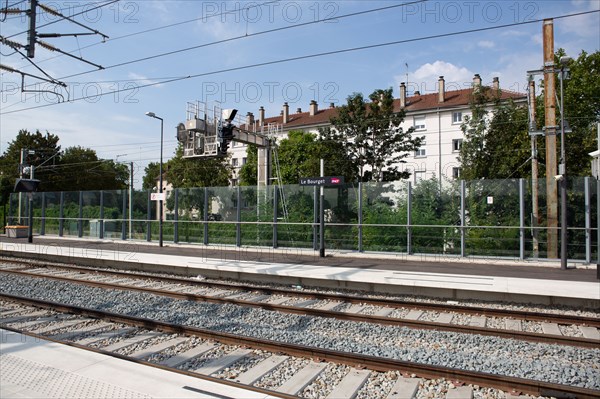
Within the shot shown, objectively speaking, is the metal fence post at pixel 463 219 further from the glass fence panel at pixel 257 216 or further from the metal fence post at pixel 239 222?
the metal fence post at pixel 239 222

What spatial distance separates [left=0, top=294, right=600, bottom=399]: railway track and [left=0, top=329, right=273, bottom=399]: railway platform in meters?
0.30

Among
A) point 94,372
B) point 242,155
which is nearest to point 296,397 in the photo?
point 94,372

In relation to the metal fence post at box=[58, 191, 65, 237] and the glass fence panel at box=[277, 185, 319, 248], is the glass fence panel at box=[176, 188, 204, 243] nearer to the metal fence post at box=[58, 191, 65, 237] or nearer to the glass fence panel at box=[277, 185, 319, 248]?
the glass fence panel at box=[277, 185, 319, 248]

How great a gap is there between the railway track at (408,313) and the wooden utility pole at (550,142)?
24.6 ft

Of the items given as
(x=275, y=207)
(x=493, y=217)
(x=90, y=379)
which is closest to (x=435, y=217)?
(x=493, y=217)

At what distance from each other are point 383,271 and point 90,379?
9763 mm

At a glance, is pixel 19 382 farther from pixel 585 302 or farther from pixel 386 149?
pixel 386 149

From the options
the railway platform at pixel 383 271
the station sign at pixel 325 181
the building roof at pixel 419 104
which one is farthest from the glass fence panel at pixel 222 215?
the building roof at pixel 419 104

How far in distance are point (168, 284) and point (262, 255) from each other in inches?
232

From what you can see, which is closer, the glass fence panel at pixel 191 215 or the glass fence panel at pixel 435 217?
the glass fence panel at pixel 435 217

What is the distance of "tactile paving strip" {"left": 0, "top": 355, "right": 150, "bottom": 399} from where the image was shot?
465cm

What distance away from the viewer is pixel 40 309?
9.77 metres

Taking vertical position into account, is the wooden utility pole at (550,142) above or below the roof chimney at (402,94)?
below

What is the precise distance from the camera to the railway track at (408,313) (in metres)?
7.72
